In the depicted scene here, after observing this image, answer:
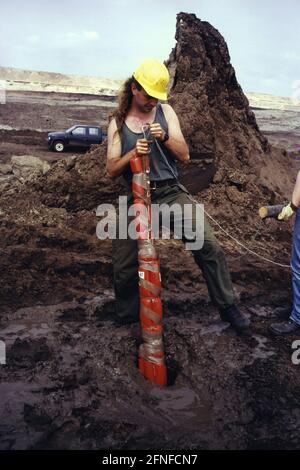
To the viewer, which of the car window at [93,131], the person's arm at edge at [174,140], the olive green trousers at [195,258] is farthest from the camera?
the car window at [93,131]

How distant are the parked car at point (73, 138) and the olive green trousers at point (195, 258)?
13.5 meters

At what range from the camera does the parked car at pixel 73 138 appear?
16516 millimetres

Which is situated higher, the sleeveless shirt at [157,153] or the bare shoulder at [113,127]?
the bare shoulder at [113,127]

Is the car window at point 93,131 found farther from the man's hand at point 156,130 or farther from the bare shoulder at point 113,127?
the man's hand at point 156,130

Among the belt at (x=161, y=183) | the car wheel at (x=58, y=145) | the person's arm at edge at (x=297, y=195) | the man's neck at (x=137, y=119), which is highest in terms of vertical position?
the car wheel at (x=58, y=145)

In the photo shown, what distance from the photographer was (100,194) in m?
6.29

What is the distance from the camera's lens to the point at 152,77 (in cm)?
319

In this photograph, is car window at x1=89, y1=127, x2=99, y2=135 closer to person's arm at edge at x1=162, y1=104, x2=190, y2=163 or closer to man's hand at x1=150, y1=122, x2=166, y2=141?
person's arm at edge at x1=162, y1=104, x2=190, y2=163

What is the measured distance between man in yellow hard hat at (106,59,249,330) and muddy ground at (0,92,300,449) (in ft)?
1.46

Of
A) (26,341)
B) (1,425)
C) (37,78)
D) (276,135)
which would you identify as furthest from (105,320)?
(37,78)

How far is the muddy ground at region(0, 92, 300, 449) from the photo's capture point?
2.77m

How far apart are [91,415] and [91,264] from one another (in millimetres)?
2444

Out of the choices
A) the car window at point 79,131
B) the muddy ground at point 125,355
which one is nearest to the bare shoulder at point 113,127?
the muddy ground at point 125,355
